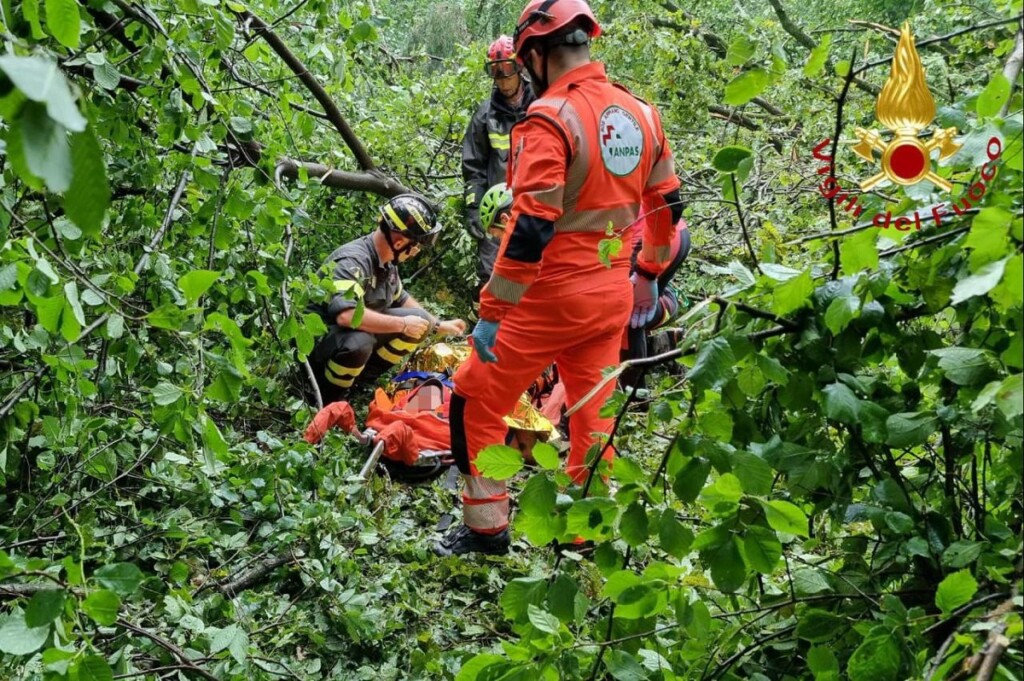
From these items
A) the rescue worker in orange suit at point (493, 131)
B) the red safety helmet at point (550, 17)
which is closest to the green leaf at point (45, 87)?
the red safety helmet at point (550, 17)

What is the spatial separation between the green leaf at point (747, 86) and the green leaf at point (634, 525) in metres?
0.67

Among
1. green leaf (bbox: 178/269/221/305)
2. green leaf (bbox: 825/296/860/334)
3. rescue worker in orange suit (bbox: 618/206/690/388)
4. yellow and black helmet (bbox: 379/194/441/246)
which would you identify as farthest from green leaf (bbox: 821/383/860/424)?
yellow and black helmet (bbox: 379/194/441/246)

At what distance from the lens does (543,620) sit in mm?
1459

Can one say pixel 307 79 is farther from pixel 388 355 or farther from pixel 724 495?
pixel 724 495

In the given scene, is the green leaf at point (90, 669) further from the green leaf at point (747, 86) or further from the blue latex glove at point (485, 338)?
the blue latex glove at point (485, 338)

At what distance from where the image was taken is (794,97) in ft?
24.3

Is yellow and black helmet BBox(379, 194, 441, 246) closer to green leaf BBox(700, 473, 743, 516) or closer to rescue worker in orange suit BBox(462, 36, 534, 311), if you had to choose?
rescue worker in orange suit BBox(462, 36, 534, 311)

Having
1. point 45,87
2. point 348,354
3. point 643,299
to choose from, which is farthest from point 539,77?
point 45,87

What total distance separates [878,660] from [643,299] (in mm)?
3423

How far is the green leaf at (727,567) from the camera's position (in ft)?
4.77

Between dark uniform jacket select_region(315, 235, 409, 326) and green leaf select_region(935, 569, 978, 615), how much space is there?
13.0 ft

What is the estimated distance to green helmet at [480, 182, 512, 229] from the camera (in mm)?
5672

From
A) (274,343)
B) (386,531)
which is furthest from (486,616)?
(274,343)

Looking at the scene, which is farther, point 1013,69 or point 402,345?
point 402,345
